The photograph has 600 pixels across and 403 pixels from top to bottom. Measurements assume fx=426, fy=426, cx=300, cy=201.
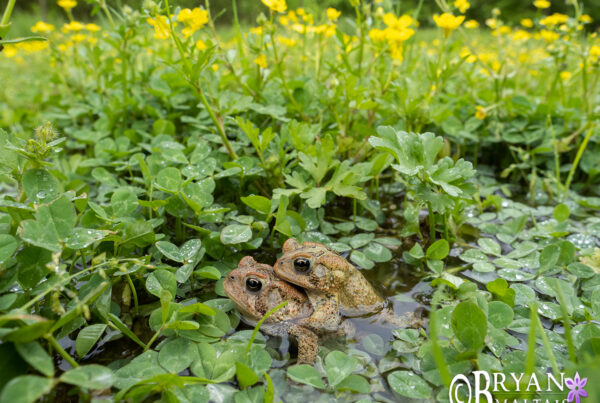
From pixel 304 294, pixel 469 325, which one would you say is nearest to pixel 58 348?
pixel 304 294

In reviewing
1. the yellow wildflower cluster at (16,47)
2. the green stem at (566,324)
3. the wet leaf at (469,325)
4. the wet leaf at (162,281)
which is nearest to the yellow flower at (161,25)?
the yellow wildflower cluster at (16,47)

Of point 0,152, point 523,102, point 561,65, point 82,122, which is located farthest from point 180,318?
point 561,65

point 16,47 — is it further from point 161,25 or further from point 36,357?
point 36,357

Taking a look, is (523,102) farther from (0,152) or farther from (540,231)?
(0,152)

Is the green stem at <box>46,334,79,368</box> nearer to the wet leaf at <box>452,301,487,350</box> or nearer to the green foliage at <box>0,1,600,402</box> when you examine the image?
the green foliage at <box>0,1,600,402</box>

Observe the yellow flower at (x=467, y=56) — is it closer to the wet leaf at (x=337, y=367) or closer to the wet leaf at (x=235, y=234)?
the wet leaf at (x=235, y=234)

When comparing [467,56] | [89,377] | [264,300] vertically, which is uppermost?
[467,56]

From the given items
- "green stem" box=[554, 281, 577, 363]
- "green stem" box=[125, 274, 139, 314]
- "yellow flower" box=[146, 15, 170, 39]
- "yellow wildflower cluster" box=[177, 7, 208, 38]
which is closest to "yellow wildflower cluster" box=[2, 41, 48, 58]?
"yellow flower" box=[146, 15, 170, 39]
